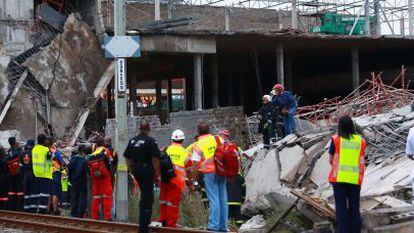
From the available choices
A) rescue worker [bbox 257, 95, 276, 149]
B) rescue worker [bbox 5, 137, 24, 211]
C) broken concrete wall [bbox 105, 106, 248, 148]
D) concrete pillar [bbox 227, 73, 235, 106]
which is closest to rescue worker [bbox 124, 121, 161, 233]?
rescue worker [bbox 5, 137, 24, 211]

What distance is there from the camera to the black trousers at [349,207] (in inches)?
351

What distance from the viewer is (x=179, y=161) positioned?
11.1 meters

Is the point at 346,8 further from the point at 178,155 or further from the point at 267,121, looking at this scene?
the point at 178,155

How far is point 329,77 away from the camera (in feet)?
155

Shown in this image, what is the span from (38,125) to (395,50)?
24585 millimetres

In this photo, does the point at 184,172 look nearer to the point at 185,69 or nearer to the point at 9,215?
the point at 9,215

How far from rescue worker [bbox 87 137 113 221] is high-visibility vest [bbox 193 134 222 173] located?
3.36 metres

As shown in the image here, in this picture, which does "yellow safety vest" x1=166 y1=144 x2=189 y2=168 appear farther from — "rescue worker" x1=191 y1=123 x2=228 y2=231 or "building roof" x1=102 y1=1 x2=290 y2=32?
"building roof" x1=102 y1=1 x2=290 y2=32

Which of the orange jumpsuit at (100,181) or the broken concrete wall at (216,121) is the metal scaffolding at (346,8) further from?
the orange jumpsuit at (100,181)

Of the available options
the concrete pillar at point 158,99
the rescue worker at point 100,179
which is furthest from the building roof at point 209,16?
the rescue worker at point 100,179

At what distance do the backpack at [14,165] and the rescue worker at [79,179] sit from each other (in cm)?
164

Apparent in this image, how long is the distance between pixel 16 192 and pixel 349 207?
391 inches

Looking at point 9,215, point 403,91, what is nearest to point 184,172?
point 9,215

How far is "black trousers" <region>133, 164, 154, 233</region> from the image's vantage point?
34.2 feet
